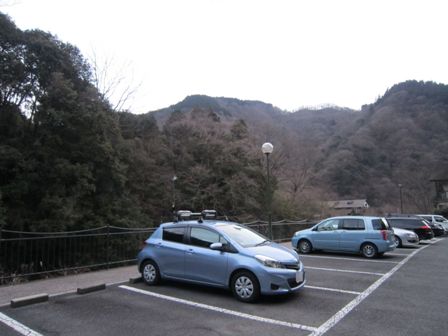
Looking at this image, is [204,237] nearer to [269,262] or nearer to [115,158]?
[269,262]

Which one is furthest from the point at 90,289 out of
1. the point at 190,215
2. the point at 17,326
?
the point at 190,215

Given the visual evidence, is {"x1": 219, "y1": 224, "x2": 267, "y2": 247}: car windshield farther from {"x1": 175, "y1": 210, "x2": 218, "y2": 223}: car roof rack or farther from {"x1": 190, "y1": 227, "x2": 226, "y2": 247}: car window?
{"x1": 175, "y1": 210, "x2": 218, "y2": 223}: car roof rack

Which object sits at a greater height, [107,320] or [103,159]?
[103,159]

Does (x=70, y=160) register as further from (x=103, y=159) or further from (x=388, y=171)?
(x=388, y=171)

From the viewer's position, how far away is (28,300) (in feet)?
23.2

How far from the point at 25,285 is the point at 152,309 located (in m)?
3.57

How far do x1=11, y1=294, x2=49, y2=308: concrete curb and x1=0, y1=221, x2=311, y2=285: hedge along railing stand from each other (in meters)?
1.83

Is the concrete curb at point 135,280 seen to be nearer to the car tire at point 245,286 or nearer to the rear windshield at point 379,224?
the car tire at point 245,286

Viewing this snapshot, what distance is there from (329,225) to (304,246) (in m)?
1.38

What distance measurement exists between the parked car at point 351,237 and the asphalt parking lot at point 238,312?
4982mm

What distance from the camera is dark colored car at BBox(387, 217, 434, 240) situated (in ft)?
74.9

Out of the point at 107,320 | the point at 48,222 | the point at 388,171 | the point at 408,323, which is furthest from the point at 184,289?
the point at 388,171

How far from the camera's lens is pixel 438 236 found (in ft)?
99.8

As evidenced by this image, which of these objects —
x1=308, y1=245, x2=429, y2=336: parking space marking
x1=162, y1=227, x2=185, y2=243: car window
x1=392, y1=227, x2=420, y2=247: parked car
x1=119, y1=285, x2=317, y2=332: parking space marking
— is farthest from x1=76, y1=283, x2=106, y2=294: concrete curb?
x1=392, y1=227, x2=420, y2=247: parked car
